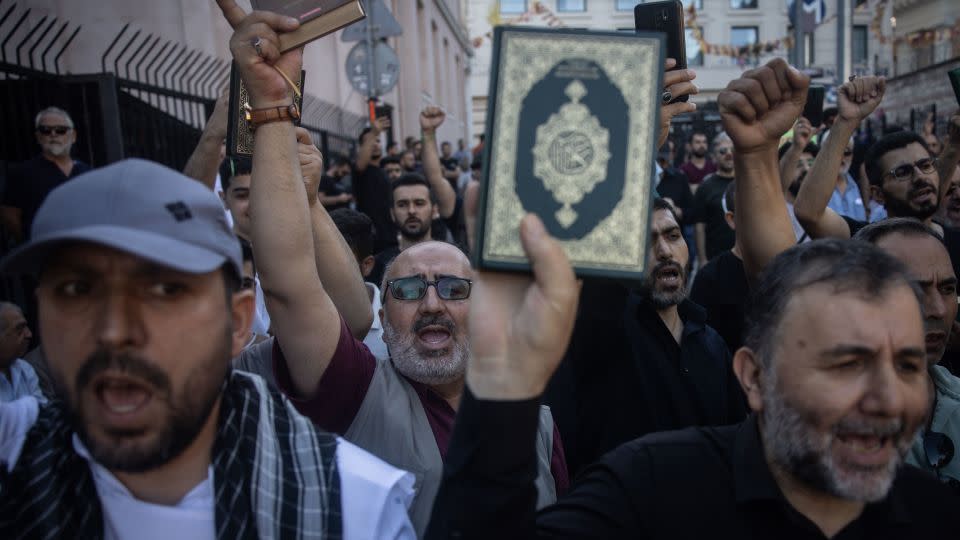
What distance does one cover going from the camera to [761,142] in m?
2.38

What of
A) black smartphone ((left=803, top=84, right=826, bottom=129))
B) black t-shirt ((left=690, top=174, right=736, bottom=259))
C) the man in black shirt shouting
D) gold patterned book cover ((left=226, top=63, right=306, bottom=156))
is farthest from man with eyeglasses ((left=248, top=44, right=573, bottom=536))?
black t-shirt ((left=690, top=174, right=736, bottom=259))

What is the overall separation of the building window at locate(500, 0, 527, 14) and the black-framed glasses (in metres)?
45.2

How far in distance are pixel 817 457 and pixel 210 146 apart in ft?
11.6

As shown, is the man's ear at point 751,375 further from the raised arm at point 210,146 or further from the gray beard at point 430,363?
the raised arm at point 210,146

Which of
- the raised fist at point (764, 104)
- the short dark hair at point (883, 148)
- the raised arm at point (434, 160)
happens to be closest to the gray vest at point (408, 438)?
the raised fist at point (764, 104)

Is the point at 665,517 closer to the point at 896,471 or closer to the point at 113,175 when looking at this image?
the point at 896,471

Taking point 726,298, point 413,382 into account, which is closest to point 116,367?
point 413,382

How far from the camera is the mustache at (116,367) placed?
1.56m

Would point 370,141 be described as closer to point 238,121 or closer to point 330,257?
point 330,257

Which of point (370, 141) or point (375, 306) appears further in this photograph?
point (370, 141)

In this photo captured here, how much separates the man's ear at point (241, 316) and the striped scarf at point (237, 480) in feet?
0.27

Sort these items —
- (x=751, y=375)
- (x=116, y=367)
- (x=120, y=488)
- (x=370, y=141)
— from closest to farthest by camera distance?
(x=116, y=367), (x=120, y=488), (x=751, y=375), (x=370, y=141)

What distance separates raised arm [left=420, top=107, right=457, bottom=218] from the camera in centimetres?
700

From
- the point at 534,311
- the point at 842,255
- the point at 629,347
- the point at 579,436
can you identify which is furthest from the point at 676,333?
the point at 534,311
